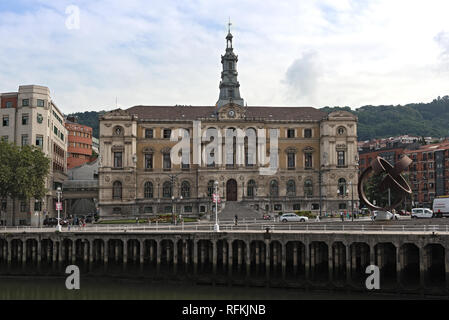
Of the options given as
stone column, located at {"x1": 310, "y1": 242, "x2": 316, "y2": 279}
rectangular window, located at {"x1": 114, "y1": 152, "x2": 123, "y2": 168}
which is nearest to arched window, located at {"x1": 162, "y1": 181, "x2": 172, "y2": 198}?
rectangular window, located at {"x1": 114, "y1": 152, "x2": 123, "y2": 168}

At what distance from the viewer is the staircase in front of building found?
339 ft

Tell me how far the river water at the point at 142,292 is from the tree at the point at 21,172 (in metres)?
26.9

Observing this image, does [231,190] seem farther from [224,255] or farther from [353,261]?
[353,261]

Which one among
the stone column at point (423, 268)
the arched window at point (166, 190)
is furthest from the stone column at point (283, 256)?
the arched window at point (166, 190)

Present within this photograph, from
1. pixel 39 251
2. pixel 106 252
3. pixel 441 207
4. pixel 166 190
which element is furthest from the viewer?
pixel 166 190

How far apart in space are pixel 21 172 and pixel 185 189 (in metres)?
36.7

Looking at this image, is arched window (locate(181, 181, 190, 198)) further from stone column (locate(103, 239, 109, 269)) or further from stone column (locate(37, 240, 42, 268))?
stone column (locate(103, 239, 109, 269))

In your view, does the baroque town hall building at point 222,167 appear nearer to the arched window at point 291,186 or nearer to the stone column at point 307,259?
the arched window at point 291,186

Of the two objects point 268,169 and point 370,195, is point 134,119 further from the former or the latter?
point 370,195

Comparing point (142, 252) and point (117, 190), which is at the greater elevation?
point (117, 190)

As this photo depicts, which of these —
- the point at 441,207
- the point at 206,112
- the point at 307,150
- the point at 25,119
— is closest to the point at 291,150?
the point at 307,150

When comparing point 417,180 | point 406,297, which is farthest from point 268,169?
point 406,297

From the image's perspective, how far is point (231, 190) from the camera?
11650 centimetres

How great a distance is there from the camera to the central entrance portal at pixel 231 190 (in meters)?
116
